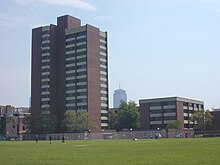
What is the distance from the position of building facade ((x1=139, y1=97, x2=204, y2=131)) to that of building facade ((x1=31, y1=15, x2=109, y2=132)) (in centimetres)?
1749

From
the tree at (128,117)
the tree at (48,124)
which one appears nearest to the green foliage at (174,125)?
the tree at (128,117)

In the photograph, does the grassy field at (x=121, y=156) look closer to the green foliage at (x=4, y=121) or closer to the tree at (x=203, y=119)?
the tree at (x=203, y=119)

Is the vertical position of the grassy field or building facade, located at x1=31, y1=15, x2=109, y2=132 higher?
building facade, located at x1=31, y1=15, x2=109, y2=132

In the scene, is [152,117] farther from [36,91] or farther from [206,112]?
[36,91]

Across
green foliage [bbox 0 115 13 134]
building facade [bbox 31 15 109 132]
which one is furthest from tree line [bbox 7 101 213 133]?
building facade [bbox 31 15 109 132]

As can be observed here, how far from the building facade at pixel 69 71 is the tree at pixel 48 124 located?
3284mm

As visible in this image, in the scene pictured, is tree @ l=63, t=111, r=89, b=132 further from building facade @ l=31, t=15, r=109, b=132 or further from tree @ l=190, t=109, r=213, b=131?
tree @ l=190, t=109, r=213, b=131

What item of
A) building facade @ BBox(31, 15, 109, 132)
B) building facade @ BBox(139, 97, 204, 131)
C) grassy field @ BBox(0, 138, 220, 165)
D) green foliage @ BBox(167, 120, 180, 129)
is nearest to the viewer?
grassy field @ BBox(0, 138, 220, 165)

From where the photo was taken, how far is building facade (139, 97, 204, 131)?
154m

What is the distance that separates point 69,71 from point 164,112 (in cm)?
4559

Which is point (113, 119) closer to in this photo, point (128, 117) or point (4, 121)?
point (128, 117)

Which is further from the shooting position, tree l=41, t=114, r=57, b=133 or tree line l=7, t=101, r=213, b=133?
tree l=41, t=114, r=57, b=133

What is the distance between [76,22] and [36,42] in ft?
69.8

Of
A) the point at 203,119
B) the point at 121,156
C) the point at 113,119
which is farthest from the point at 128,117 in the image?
the point at 121,156
